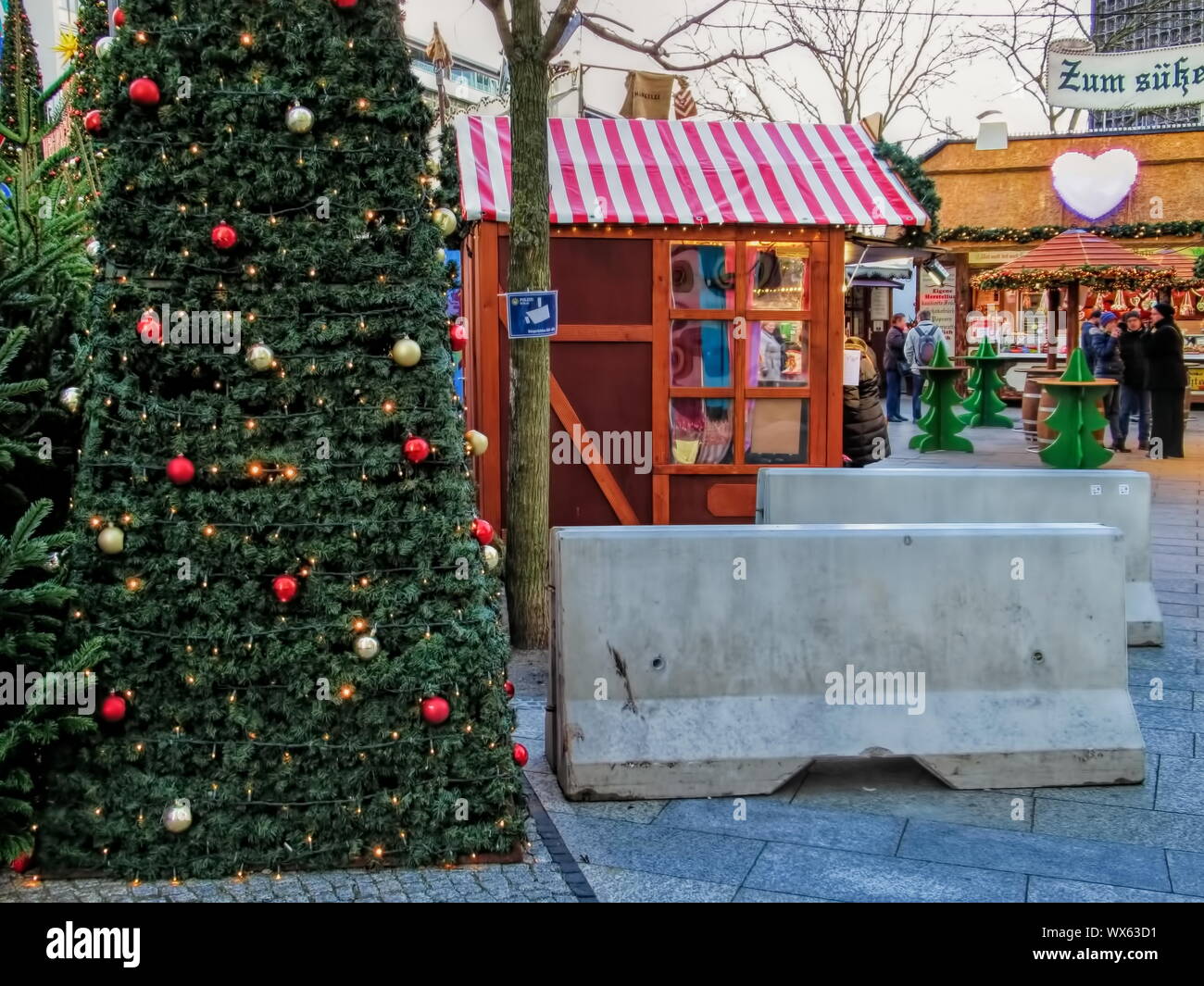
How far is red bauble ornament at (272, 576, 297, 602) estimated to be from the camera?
4734 mm

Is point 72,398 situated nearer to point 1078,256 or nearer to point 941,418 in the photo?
point 941,418

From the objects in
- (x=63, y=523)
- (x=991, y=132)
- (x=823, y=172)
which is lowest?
(x=63, y=523)

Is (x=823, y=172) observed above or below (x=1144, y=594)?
above

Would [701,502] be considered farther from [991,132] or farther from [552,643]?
[991,132]

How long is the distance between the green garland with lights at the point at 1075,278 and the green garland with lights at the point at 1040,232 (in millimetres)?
6376

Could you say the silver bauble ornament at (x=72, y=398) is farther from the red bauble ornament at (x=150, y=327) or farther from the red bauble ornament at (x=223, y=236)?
the red bauble ornament at (x=223, y=236)

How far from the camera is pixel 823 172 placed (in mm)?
11719

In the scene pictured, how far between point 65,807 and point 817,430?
784 cm

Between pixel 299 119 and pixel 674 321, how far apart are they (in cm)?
662

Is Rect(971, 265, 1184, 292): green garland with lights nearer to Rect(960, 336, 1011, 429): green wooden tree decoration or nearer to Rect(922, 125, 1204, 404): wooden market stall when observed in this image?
Rect(960, 336, 1011, 429): green wooden tree decoration

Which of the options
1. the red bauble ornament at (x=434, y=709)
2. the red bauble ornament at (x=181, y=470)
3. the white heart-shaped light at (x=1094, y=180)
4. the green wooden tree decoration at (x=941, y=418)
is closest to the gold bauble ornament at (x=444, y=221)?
the red bauble ornament at (x=181, y=470)

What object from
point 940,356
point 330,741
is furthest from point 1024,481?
point 940,356

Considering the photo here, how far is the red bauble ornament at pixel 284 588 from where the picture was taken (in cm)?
473

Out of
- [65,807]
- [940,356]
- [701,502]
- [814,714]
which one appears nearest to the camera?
[65,807]
